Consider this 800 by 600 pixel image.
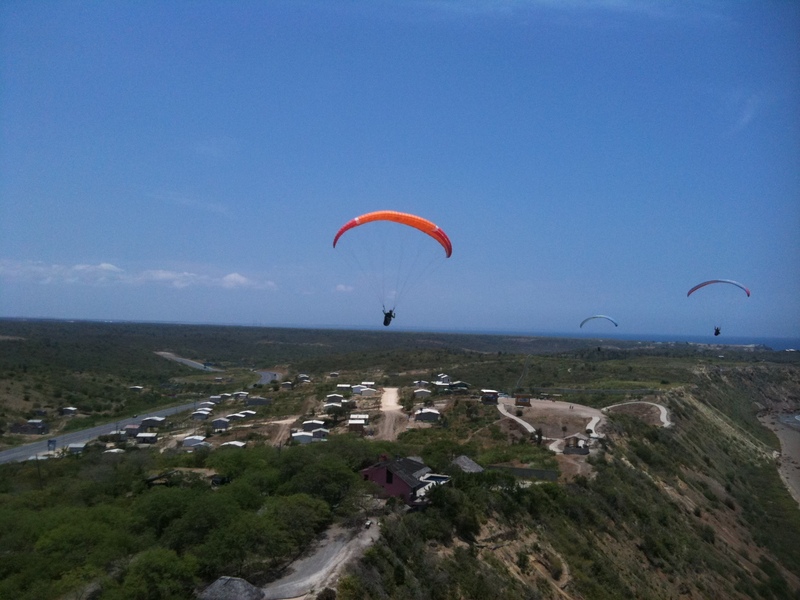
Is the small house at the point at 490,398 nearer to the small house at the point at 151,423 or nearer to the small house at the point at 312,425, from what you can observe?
the small house at the point at 312,425

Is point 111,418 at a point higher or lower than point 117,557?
lower

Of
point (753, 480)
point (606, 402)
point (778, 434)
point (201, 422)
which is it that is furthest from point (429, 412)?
point (778, 434)

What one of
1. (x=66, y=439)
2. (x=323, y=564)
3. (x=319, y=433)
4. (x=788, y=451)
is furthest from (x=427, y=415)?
(x=788, y=451)

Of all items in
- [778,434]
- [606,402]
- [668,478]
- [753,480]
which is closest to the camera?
[668,478]

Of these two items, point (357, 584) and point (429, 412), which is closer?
point (357, 584)

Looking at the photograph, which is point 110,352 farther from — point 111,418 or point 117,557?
point 117,557

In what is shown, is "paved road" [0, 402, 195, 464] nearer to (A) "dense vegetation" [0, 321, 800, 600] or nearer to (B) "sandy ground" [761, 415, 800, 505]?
(A) "dense vegetation" [0, 321, 800, 600]

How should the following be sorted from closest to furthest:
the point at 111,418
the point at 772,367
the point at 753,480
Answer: the point at 753,480
the point at 111,418
the point at 772,367

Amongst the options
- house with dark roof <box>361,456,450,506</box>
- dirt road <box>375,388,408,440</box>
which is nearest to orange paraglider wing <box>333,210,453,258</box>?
house with dark roof <box>361,456,450,506</box>
